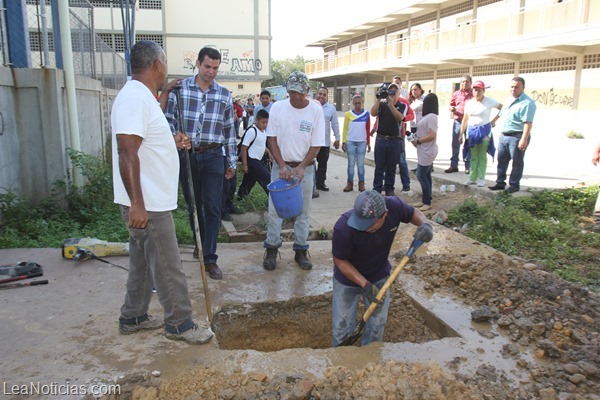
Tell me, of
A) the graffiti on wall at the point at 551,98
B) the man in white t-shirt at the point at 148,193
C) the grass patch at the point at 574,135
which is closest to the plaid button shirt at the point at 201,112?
the man in white t-shirt at the point at 148,193

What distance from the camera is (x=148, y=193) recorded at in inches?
119

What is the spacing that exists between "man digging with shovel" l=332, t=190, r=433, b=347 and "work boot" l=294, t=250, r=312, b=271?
1.09 metres

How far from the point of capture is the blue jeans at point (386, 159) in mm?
7492

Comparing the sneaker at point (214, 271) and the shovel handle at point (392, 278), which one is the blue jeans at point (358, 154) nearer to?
the sneaker at point (214, 271)

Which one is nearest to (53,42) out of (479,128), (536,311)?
(479,128)

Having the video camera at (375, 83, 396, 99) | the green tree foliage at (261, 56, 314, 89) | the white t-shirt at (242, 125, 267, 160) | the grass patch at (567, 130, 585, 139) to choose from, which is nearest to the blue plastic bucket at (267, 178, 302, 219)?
the white t-shirt at (242, 125, 267, 160)

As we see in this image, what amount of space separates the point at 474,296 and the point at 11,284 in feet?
13.1

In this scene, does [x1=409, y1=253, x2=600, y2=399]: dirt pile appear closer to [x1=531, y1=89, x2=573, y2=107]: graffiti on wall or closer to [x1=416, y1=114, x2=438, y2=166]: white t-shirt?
[x1=416, y1=114, x2=438, y2=166]: white t-shirt

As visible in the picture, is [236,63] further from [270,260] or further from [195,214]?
[195,214]

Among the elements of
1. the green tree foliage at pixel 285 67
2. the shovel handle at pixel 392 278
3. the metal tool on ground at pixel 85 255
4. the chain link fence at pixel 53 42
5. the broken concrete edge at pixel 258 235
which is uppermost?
the green tree foliage at pixel 285 67

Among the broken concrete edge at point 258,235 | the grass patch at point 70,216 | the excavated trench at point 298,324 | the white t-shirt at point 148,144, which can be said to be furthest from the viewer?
the broken concrete edge at point 258,235

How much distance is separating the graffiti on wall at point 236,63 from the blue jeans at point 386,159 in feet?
96.1

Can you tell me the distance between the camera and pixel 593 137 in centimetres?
1700

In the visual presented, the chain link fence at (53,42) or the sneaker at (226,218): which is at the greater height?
the chain link fence at (53,42)
